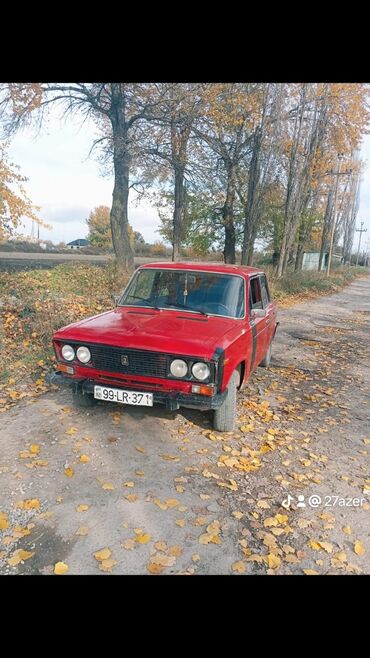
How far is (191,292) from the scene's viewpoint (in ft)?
15.4

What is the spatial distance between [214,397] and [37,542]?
1795mm

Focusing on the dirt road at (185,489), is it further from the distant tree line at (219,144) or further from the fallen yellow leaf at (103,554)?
the distant tree line at (219,144)

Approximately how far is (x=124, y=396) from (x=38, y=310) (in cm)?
502

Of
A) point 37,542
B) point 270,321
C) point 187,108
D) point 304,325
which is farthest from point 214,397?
point 187,108

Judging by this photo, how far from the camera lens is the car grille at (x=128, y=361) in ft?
12.1

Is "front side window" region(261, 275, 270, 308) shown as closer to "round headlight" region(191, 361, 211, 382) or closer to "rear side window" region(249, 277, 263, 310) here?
"rear side window" region(249, 277, 263, 310)

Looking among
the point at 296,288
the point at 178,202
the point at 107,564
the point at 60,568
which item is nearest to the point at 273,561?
the point at 107,564

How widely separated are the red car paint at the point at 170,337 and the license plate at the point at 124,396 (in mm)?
65

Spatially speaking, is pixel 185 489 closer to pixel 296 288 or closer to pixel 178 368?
pixel 178 368

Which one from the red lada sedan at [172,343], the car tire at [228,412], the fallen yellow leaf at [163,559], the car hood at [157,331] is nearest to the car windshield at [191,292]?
the red lada sedan at [172,343]

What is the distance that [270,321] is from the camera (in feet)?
19.9

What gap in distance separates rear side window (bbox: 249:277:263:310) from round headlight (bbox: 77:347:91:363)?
2010mm

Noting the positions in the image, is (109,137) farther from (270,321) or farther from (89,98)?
(270,321)
